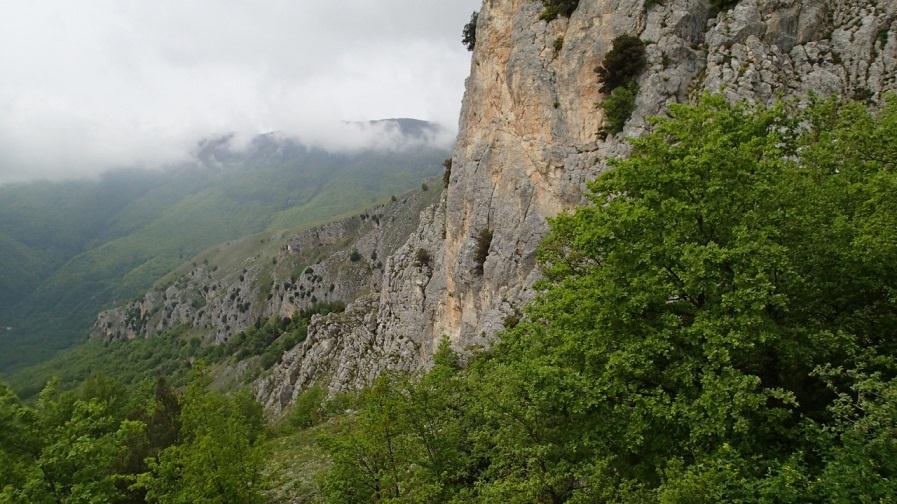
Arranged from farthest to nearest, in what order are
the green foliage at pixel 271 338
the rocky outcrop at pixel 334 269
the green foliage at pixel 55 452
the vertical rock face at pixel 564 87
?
the rocky outcrop at pixel 334 269, the green foliage at pixel 271 338, the vertical rock face at pixel 564 87, the green foliage at pixel 55 452

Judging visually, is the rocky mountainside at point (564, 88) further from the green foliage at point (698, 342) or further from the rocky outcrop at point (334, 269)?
the rocky outcrop at point (334, 269)

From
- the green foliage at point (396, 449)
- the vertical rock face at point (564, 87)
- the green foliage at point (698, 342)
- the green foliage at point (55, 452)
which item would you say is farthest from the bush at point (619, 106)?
the green foliage at point (55, 452)

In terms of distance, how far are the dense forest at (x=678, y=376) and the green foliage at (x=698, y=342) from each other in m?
0.07

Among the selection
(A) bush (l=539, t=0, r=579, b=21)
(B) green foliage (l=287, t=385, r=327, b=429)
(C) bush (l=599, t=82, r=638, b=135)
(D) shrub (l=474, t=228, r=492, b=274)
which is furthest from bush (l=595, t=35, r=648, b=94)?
(B) green foliage (l=287, t=385, r=327, b=429)

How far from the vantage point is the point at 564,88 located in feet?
120

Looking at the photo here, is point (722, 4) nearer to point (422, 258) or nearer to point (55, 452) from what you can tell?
point (55, 452)

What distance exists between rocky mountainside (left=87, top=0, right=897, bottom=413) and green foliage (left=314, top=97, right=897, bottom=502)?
7653 mm

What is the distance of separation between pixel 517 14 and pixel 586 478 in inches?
1573

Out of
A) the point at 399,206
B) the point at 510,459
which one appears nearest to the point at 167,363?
the point at 399,206

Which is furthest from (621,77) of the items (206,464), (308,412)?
(308,412)

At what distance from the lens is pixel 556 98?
122ft

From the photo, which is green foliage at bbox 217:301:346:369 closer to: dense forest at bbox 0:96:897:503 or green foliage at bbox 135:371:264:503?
green foliage at bbox 135:371:264:503

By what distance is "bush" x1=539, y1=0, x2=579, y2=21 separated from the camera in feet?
124

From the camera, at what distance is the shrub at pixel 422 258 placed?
64375mm
